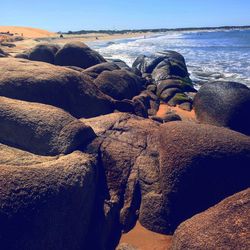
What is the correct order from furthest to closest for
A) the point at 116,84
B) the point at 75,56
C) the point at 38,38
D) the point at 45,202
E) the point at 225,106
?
the point at 38,38, the point at 75,56, the point at 116,84, the point at 225,106, the point at 45,202

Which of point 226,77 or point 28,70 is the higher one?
point 28,70

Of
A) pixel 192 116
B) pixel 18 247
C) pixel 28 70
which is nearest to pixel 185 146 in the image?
pixel 18 247

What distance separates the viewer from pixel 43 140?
5086 millimetres

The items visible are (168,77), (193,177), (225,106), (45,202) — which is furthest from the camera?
(168,77)

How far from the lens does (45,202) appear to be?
3.84m

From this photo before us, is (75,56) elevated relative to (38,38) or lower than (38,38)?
elevated

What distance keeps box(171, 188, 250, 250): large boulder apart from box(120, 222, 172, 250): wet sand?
34 cm

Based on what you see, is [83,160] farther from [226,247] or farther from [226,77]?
[226,77]

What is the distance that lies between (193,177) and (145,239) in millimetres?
1019

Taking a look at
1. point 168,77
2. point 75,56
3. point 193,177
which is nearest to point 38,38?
point 168,77

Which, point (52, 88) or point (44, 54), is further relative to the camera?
point (44, 54)

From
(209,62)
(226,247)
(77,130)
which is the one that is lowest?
(209,62)

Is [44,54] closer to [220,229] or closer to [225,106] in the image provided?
[225,106]

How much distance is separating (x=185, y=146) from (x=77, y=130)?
154 centimetres
